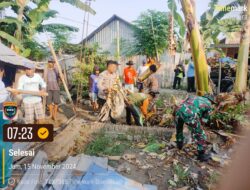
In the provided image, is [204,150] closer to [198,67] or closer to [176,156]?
[176,156]

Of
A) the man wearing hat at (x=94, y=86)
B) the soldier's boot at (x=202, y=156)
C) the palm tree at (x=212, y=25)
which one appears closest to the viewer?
the soldier's boot at (x=202, y=156)

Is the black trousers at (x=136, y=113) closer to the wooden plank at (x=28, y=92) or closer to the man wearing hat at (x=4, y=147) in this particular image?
the wooden plank at (x=28, y=92)

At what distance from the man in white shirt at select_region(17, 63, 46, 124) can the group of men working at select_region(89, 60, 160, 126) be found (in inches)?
44.8

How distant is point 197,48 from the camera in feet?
8.25

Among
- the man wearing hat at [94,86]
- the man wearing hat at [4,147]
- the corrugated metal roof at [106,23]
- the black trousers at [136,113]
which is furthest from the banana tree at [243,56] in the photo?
the man wearing hat at [4,147]

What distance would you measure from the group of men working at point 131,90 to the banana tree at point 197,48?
0.49 m

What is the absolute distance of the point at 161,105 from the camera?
3461 millimetres

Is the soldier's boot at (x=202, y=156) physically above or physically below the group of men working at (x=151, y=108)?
below

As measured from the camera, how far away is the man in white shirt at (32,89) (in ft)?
4.72

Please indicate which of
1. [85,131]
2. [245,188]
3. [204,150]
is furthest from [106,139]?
[245,188]

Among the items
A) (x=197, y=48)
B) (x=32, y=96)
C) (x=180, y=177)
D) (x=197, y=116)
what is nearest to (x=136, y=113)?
(x=197, y=116)

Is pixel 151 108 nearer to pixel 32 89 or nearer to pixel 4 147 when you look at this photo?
pixel 32 89

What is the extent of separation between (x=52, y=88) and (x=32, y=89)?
154mm
